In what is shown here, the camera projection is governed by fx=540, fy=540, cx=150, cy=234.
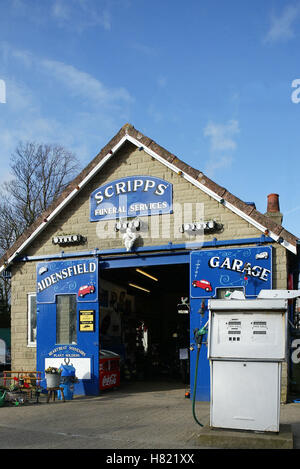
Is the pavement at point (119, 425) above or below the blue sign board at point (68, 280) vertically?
below

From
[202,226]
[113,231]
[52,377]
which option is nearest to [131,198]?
[113,231]

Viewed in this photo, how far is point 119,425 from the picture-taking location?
31.4 ft

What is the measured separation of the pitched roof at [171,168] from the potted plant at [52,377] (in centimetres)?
362

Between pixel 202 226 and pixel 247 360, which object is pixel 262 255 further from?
pixel 247 360

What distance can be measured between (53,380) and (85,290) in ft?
7.86

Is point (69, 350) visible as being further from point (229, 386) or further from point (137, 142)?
point (229, 386)

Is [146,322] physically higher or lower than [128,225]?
lower

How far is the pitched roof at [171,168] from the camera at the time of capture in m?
12.3

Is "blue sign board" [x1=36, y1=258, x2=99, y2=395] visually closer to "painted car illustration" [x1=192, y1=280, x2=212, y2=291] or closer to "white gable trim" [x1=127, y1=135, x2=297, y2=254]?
"painted car illustration" [x1=192, y1=280, x2=212, y2=291]

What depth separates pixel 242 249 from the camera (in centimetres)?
1250

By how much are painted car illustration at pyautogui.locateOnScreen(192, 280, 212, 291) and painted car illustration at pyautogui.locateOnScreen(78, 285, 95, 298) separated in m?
2.83

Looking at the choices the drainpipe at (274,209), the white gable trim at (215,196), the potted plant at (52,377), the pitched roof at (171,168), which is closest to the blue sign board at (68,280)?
the pitched roof at (171,168)

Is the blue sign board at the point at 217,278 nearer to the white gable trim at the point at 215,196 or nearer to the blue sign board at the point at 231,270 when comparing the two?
the blue sign board at the point at 231,270
